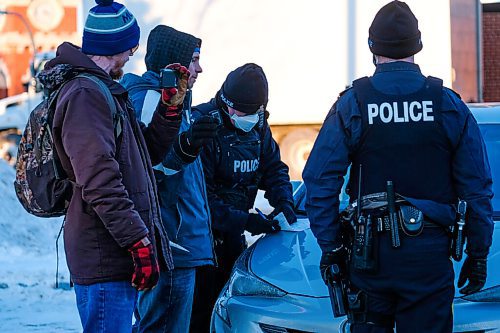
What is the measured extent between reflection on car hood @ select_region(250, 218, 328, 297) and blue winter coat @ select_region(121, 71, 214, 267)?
318 mm

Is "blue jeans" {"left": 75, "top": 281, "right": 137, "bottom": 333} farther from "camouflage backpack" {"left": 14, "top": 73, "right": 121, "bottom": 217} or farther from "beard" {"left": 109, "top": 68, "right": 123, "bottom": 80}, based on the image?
"beard" {"left": 109, "top": 68, "right": 123, "bottom": 80}

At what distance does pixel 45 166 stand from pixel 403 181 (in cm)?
131

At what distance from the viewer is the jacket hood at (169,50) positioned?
4.56m

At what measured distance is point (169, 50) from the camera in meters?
4.57

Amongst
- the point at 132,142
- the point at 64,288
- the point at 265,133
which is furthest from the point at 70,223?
the point at 64,288

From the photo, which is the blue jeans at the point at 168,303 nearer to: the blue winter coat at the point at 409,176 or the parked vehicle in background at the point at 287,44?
the blue winter coat at the point at 409,176

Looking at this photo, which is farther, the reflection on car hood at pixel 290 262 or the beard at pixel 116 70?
the reflection on car hood at pixel 290 262

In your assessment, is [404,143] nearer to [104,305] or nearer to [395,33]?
[395,33]

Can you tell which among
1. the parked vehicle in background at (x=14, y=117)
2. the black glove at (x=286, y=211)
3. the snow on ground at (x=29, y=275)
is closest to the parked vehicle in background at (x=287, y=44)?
the snow on ground at (x=29, y=275)

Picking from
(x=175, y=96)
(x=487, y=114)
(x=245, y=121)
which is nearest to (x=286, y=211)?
(x=245, y=121)

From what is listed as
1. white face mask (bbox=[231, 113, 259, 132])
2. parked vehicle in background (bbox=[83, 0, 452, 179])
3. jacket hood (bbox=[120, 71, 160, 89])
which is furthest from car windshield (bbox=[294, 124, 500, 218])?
parked vehicle in background (bbox=[83, 0, 452, 179])

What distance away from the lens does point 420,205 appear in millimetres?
3545

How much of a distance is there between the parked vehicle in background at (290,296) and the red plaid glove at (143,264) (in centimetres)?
108

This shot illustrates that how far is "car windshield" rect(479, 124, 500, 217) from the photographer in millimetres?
5204
